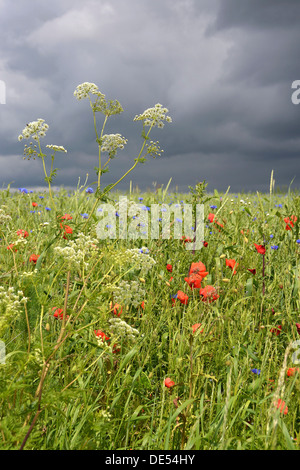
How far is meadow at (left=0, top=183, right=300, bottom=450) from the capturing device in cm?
153

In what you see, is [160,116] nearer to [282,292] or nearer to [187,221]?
[187,221]

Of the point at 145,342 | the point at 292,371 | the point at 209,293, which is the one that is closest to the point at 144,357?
the point at 145,342

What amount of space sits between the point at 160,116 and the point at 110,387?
90.7 inches

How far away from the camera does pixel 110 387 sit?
6.19 feet

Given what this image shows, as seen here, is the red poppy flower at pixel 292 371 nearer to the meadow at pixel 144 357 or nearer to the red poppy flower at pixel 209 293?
the meadow at pixel 144 357

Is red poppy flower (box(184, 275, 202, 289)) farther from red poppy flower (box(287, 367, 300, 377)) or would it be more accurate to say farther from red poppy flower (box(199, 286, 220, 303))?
red poppy flower (box(287, 367, 300, 377))

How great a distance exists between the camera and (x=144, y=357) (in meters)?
2.34

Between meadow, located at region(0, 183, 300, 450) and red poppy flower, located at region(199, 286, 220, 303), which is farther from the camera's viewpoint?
red poppy flower, located at region(199, 286, 220, 303)

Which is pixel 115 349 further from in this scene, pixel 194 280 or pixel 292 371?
pixel 292 371

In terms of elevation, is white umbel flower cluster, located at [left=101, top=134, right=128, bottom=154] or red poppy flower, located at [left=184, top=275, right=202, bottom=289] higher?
white umbel flower cluster, located at [left=101, top=134, right=128, bottom=154]

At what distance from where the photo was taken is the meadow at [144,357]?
1.53 metres

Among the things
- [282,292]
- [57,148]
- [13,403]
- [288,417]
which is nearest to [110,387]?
[13,403]

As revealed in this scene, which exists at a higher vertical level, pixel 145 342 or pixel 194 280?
pixel 194 280

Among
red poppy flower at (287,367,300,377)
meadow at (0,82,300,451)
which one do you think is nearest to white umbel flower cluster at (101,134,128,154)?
meadow at (0,82,300,451)
